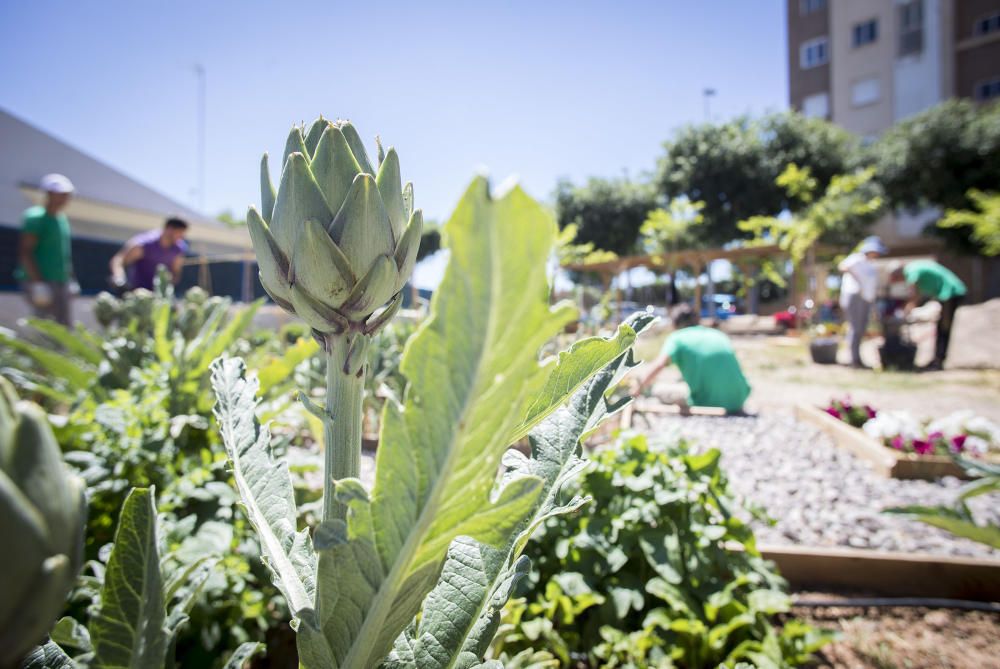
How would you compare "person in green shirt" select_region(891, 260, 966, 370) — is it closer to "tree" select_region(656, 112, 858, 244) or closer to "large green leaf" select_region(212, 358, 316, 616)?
"large green leaf" select_region(212, 358, 316, 616)

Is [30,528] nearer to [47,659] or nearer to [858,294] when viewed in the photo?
[47,659]

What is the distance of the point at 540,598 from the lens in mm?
1379

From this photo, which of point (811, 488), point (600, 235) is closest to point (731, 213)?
point (600, 235)

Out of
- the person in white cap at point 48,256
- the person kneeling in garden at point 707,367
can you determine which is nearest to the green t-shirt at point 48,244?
the person in white cap at point 48,256

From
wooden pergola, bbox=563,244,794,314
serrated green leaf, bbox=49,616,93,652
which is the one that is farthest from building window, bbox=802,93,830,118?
serrated green leaf, bbox=49,616,93,652

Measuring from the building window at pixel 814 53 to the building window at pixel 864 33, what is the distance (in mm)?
1139

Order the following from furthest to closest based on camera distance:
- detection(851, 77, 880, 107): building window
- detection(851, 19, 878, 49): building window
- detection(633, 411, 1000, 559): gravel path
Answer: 1. detection(851, 77, 880, 107): building window
2. detection(851, 19, 878, 49): building window
3. detection(633, 411, 1000, 559): gravel path

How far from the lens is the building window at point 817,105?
23234 mm

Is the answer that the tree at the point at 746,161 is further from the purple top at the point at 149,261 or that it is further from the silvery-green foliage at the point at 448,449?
the silvery-green foliage at the point at 448,449

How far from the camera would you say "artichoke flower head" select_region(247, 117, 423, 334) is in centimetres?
44

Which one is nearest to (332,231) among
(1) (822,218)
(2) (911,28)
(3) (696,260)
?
(1) (822,218)

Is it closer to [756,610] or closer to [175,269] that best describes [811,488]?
[756,610]

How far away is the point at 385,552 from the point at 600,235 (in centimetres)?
2548

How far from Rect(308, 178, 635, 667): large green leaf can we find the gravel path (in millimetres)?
1682
